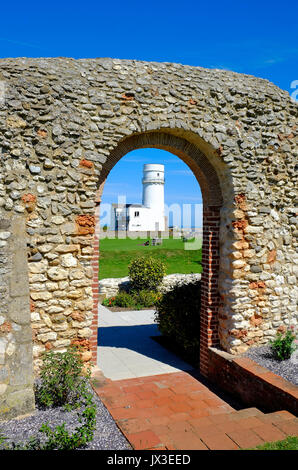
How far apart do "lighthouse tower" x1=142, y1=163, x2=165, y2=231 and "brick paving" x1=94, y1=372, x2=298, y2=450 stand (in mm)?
36416

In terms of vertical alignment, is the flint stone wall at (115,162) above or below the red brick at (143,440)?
above

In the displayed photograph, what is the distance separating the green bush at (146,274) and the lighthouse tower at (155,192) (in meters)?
29.0

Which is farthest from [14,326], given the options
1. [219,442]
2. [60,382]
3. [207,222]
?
[207,222]

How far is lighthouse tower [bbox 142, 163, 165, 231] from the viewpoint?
139ft

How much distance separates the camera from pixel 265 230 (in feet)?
20.0

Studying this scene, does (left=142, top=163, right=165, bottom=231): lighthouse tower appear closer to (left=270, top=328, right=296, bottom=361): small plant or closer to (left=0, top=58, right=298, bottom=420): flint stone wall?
(left=0, top=58, right=298, bottom=420): flint stone wall

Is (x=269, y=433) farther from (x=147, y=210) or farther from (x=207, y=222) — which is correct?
(x=147, y=210)

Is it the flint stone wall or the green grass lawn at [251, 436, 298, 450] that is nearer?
the green grass lawn at [251, 436, 298, 450]

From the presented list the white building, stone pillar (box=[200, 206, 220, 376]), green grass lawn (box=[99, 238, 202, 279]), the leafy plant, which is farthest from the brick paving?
the white building

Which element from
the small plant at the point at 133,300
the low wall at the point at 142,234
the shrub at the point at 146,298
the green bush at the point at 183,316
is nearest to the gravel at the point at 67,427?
the green bush at the point at 183,316

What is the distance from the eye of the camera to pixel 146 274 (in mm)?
13055

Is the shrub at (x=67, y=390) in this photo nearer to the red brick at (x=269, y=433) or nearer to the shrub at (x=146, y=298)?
the red brick at (x=269, y=433)

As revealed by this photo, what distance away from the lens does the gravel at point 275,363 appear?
5062 mm
